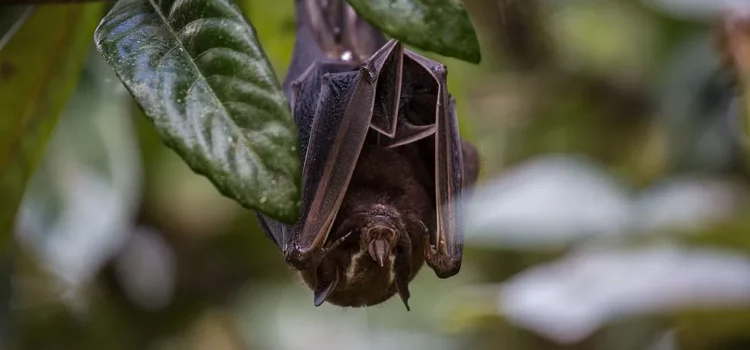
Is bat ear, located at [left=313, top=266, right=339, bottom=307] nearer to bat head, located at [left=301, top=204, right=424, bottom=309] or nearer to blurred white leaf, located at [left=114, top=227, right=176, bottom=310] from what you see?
bat head, located at [left=301, top=204, right=424, bottom=309]

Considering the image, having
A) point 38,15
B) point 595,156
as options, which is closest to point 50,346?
point 38,15

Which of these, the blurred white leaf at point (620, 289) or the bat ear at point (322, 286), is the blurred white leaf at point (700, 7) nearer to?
the blurred white leaf at point (620, 289)

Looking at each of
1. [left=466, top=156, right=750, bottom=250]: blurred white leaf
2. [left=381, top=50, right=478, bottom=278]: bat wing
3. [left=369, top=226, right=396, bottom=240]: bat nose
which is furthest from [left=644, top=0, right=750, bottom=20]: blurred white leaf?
[left=369, top=226, right=396, bottom=240]: bat nose

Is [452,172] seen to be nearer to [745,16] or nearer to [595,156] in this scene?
[745,16]

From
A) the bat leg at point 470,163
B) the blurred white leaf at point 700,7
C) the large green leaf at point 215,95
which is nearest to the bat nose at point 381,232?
the bat leg at point 470,163

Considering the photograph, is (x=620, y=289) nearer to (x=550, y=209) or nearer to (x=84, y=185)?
(x=550, y=209)
